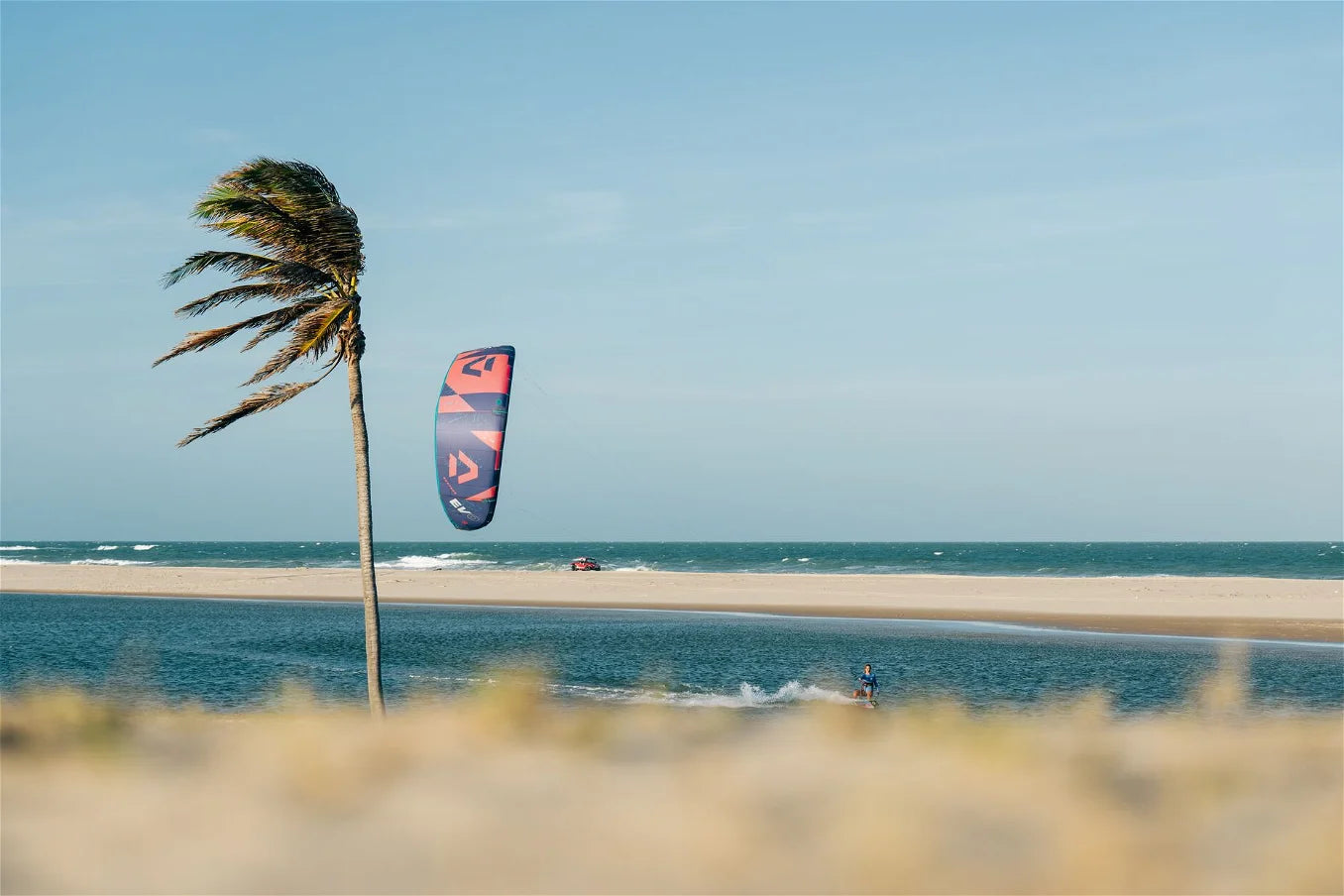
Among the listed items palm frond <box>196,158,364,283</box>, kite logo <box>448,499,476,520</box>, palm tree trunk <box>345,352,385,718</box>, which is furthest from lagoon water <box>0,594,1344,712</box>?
palm frond <box>196,158,364,283</box>

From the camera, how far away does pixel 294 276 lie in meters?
18.2

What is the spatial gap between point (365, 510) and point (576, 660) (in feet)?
58.3

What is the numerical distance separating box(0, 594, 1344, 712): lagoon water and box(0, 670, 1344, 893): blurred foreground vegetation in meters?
9.10

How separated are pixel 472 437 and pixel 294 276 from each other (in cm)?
394

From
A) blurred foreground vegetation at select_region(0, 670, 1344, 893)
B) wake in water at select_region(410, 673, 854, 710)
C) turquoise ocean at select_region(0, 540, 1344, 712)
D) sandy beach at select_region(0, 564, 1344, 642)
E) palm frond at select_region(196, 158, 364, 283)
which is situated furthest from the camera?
sandy beach at select_region(0, 564, 1344, 642)

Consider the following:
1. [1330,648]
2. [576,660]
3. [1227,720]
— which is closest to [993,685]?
[1227,720]

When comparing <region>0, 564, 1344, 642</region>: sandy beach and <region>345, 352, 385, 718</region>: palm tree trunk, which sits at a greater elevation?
<region>345, 352, 385, 718</region>: palm tree trunk

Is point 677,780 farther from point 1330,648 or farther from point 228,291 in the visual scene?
point 1330,648

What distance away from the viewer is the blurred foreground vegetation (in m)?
10.1

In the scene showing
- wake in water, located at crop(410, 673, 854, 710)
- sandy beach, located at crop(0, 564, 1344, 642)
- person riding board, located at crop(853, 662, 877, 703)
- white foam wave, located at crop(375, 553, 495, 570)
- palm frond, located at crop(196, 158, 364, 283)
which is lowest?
white foam wave, located at crop(375, 553, 495, 570)

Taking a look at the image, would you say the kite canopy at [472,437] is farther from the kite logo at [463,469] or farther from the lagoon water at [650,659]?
the lagoon water at [650,659]

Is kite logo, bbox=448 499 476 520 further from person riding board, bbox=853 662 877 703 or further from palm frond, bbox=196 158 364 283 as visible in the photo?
person riding board, bbox=853 662 877 703

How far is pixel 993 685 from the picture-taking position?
28.8 m

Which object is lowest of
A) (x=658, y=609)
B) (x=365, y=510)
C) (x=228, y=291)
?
(x=658, y=609)
